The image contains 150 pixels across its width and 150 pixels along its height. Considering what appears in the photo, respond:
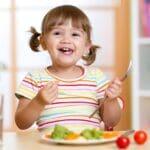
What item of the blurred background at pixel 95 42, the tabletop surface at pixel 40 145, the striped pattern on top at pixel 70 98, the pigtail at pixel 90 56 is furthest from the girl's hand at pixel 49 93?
the blurred background at pixel 95 42

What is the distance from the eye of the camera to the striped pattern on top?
4.81ft


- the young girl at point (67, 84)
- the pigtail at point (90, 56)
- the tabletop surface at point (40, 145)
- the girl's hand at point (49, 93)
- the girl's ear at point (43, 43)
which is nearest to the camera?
the tabletop surface at point (40, 145)

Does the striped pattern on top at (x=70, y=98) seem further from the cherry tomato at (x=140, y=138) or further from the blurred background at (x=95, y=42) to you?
the blurred background at (x=95, y=42)

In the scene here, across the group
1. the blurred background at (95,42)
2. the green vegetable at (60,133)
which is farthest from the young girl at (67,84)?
the blurred background at (95,42)

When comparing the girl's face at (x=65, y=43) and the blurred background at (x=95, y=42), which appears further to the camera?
the blurred background at (x=95, y=42)

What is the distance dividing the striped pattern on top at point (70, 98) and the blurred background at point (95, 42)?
1.45 meters

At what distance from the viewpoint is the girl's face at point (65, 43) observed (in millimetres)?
1490

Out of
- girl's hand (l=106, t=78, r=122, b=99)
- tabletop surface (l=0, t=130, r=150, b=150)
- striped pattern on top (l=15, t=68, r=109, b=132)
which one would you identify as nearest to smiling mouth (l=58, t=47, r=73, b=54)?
striped pattern on top (l=15, t=68, r=109, b=132)

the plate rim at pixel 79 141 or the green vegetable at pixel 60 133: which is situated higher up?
the green vegetable at pixel 60 133

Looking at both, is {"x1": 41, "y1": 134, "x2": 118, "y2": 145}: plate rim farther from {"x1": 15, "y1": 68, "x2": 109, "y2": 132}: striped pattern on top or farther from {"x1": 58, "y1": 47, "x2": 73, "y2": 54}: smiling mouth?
{"x1": 58, "y1": 47, "x2": 73, "y2": 54}: smiling mouth

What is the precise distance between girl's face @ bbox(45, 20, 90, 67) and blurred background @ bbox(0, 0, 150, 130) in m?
1.51

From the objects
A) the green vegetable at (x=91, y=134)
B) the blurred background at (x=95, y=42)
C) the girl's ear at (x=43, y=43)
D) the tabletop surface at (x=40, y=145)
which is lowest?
the tabletop surface at (x=40, y=145)

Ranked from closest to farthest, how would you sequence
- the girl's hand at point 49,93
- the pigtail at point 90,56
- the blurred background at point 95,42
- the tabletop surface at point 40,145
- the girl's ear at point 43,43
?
the tabletop surface at point 40,145, the girl's hand at point 49,93, the girl's ear at point 43,43, the pigtail at point 90,56, the blurred background at point 95,42

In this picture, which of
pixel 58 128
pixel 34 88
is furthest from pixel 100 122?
pixel 58 128
